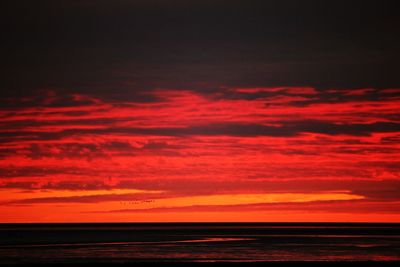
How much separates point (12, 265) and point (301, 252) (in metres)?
26.9

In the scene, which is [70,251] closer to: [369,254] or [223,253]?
[223,253]

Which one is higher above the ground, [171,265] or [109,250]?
[109,250]

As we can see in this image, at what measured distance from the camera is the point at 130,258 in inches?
2392

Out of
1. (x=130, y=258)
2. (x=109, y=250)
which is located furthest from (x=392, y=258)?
(x=109, y=250)

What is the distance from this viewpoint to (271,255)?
64.8 metres

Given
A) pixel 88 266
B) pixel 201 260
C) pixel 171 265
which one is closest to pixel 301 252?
pixel 201 260

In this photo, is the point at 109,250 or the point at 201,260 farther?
the point at 109,250

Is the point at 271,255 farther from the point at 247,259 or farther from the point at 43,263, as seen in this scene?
the point at 43,263

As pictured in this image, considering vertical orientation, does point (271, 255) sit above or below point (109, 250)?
below

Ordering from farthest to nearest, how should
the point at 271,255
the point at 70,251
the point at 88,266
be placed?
the point at 70,251 → the point at 271,255 → the point at 88,266

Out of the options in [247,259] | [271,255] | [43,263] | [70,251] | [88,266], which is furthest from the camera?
[70,251]

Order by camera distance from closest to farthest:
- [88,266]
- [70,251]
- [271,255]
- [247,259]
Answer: [88,266]
[247,259]
[271,255]
[70,251]

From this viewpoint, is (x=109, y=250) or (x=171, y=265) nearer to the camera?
(x=171, y=265)

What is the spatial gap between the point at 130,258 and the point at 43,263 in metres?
7.70
